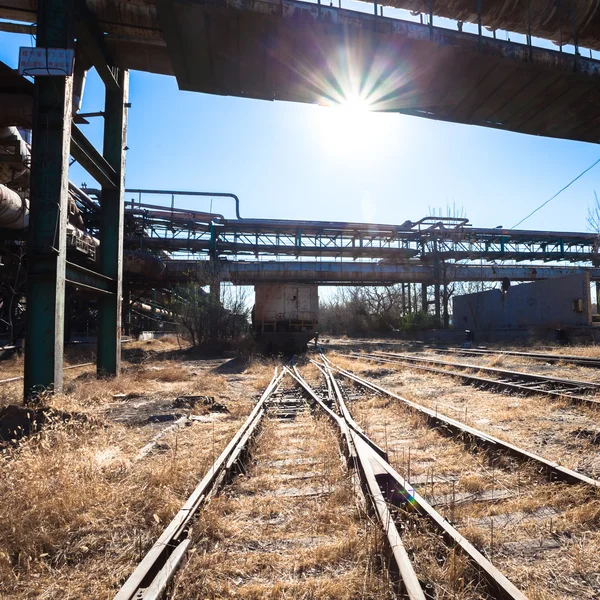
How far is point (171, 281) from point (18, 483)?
56.0 feet

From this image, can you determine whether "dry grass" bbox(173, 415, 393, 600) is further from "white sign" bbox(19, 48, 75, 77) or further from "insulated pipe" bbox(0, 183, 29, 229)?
"insulated pipe" bbox(0, 183, 29, 229)

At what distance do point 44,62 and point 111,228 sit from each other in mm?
3692

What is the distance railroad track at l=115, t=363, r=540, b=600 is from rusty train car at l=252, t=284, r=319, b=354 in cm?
1264

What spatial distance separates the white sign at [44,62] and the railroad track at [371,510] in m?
5.97

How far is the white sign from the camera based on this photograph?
5.93 meters

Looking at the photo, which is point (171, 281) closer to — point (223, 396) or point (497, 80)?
point (223, 396)

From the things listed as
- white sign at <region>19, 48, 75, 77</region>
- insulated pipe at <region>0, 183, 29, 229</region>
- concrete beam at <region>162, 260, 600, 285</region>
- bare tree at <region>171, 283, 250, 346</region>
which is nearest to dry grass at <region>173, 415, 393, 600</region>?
white sign at <region>19, 48, 75, 77</region>

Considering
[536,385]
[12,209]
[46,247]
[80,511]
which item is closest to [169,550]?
[80,511]

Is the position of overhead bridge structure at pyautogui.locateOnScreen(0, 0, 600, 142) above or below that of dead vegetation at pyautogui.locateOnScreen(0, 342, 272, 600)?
above

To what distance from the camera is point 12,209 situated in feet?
30.6

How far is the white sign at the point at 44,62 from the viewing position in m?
5.93

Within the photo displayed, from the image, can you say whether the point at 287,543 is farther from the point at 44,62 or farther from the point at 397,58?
the point at 44,62

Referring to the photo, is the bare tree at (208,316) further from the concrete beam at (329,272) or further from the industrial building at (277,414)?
the industrial building at (277,414)

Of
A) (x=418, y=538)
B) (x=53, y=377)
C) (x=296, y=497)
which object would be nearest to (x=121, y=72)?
(x=53, y=377)
